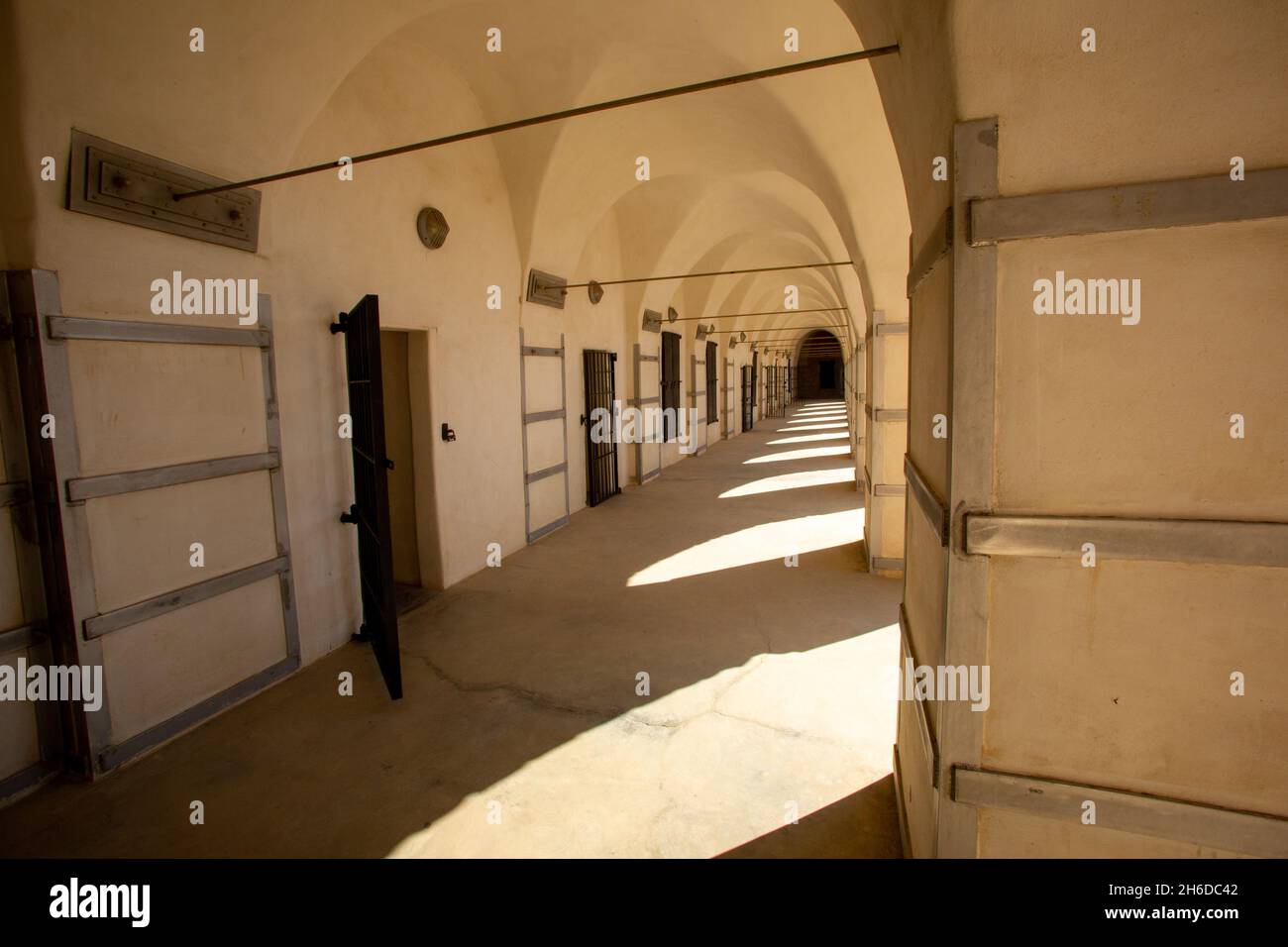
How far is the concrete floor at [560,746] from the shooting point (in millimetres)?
3025

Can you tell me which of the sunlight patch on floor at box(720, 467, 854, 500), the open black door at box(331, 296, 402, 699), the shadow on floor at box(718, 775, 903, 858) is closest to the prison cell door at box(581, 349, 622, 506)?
the sunlight patch on floor at box(720, 467, 854, 500)

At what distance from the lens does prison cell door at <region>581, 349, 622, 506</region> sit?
409 inches

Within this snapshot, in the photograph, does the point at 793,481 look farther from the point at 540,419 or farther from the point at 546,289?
the point at 546,289

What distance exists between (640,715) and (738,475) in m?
9.69

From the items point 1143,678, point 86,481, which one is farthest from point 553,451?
point 1143,678

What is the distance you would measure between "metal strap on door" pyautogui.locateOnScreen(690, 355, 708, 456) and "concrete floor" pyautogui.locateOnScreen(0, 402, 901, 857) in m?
10.3

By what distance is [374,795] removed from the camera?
3.33 meters

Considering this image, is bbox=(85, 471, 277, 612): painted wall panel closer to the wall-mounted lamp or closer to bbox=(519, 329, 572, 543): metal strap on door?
the wall-mounted lamp

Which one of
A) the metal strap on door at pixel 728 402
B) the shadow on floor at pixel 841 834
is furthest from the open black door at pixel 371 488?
the metal strap on door at pixel 728 402

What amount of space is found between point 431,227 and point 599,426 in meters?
5.12
